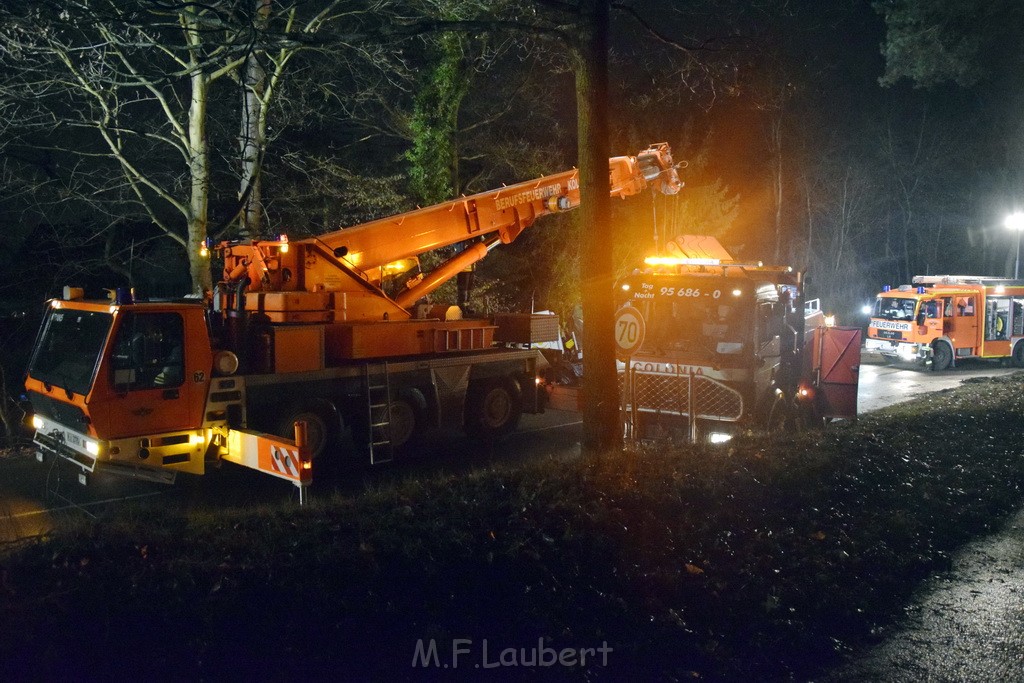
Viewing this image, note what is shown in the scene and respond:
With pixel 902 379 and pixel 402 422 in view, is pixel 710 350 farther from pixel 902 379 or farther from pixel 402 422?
pixel 902 379

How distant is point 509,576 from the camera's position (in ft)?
16.1

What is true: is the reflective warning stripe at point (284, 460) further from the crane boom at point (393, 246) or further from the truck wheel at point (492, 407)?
the truck wheel at point (492, 407)

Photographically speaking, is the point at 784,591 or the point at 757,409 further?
the point at 757,409

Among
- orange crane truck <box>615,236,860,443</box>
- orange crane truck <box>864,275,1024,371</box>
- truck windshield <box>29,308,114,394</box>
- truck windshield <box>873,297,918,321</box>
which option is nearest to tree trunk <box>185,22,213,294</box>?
truck windshield <box>29,308,114,394</box>

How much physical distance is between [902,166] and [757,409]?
3252 centimetres

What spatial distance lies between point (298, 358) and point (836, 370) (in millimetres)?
8358

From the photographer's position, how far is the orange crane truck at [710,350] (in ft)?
32.4

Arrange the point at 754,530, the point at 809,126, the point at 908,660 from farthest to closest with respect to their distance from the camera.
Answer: the point at 809,126, the point at 754,530, the point at 908,660

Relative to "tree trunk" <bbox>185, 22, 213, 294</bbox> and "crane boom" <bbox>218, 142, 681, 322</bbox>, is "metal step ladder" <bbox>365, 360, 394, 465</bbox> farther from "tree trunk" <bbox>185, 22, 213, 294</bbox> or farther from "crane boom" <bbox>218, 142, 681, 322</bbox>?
"tree trunk" <bbox>185, 22, 213, 294</bbox>

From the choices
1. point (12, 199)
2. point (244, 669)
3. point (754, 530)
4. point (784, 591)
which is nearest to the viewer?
point (244, 669)

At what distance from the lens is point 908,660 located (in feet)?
15.7

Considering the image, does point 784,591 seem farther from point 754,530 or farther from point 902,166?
point 902,166

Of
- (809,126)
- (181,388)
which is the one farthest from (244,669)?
(809,126)

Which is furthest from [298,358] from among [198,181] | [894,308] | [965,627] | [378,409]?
[894,308]
